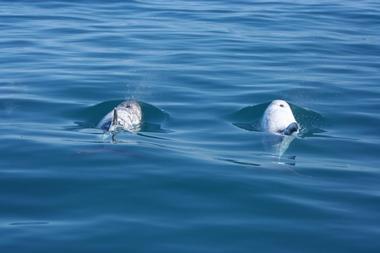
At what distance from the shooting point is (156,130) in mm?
17172

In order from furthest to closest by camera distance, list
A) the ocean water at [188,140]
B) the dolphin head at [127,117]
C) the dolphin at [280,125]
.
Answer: the dolphin head at [127,117], the dolphin at [280,125], the ocean water at [188,140]

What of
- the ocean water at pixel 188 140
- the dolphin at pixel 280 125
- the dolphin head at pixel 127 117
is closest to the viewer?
the ocean water at pixel 188 140

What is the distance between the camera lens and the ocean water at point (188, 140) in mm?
10992

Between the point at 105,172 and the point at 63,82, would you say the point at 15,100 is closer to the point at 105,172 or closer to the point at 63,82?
the point at 63,82

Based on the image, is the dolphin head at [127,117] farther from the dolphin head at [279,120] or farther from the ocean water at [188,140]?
the dolphin head at [279,120]

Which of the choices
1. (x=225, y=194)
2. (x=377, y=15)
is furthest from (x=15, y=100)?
(x=377, y=15)

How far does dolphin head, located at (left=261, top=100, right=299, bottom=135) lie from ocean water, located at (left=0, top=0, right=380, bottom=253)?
0.39 m

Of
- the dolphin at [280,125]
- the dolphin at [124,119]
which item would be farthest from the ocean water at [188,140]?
the dolphin at [124,119]

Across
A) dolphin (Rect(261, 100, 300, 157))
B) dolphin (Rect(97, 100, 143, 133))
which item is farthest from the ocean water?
dolphin (Rect(97, 100, 143, 133))

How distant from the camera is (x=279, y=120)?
17.3 metres

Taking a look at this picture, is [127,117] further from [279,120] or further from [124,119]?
[279,120]

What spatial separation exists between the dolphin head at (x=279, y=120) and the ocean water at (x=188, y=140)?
0.39 meters

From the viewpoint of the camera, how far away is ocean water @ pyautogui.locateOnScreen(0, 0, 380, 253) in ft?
36.1

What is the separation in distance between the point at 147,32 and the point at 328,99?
12.1 m
